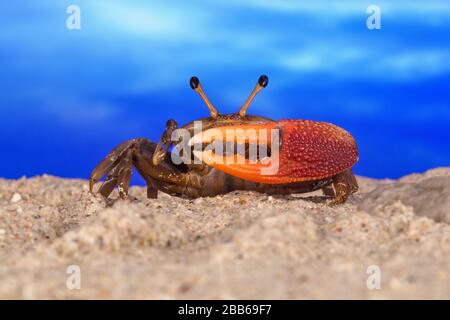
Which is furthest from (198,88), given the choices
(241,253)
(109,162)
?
(241,253)

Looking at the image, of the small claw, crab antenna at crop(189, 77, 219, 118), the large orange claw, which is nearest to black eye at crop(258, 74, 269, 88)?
crab antenna at crop(189, 77, 219, 118)

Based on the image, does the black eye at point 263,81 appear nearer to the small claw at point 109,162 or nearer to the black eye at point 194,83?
the black eye at point 194,83

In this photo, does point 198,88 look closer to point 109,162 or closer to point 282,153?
point 109,162

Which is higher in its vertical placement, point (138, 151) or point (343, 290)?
point (138, 151)

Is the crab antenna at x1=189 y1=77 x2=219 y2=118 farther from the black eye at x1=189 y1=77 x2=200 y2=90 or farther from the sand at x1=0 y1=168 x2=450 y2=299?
the sand at x1=0 y1=168 x2=450 y2=299
